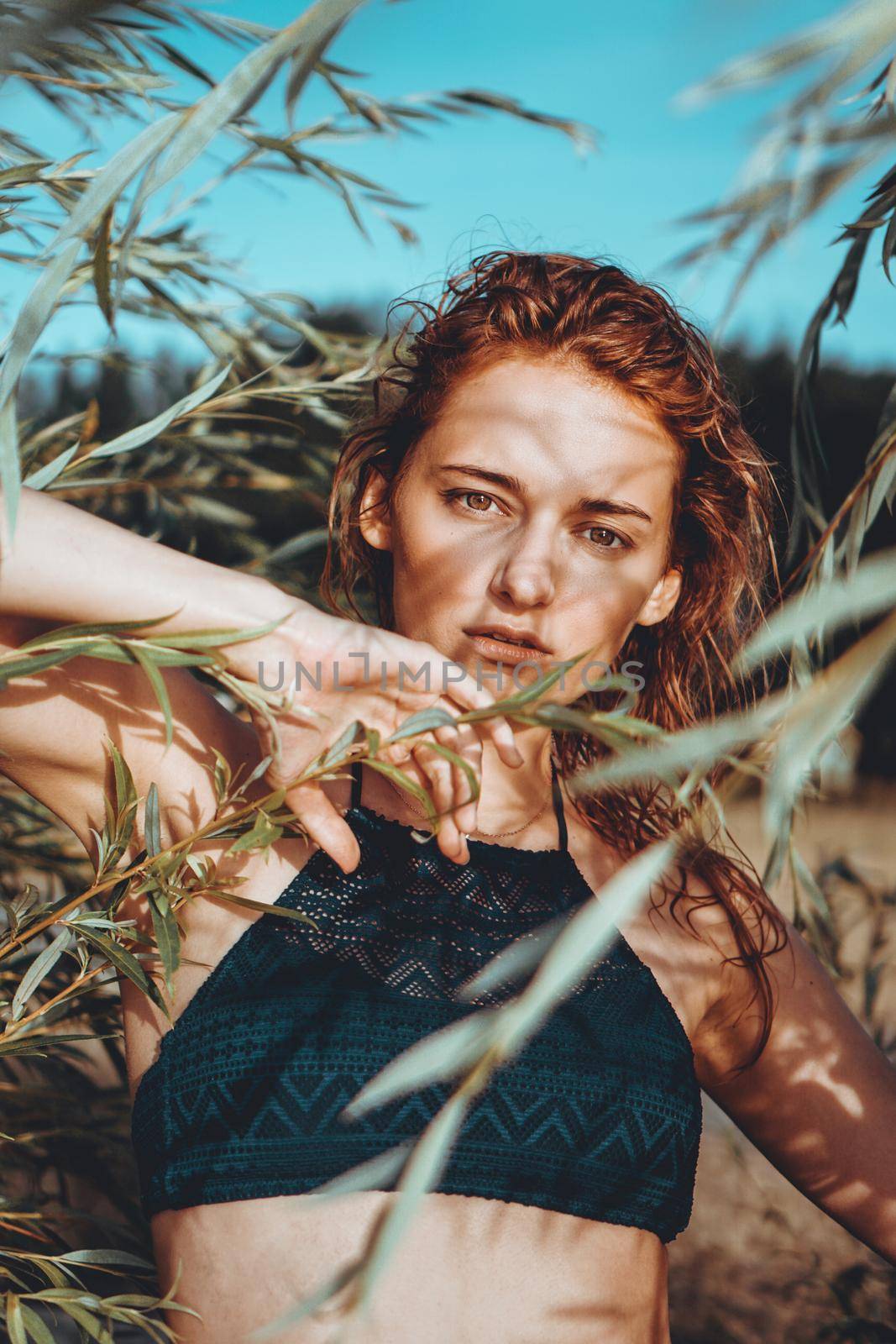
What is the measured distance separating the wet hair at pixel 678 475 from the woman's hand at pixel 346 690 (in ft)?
1.20

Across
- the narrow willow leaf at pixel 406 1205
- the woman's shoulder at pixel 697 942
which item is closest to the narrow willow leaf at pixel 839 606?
the narrow willow leaf at pixel 406 1205

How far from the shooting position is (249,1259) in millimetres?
962

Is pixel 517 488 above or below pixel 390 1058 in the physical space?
above

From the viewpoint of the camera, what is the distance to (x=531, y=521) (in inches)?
44.6

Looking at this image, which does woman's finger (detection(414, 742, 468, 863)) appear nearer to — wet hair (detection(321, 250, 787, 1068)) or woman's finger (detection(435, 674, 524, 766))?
woman's finger (detection(435, 674, 524, 766))

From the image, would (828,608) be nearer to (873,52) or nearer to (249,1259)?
(873,52)

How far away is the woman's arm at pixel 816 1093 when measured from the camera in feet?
4.10

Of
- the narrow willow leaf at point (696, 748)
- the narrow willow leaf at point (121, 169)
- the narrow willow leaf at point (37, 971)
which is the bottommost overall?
the narrow willow leaf at point (37, 971)

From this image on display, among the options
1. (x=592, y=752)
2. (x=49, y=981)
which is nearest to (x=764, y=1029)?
(x=592, y=752)

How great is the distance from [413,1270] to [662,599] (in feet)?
2.68

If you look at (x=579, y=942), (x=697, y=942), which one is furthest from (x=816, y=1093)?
(x=579, y=942)

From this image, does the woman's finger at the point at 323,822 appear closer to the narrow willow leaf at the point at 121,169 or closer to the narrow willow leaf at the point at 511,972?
the narrow willow leaf at the point at 511,972

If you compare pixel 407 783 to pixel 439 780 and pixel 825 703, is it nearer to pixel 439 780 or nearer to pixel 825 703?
pixel 439 780

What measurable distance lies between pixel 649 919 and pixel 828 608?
2.72 ft
